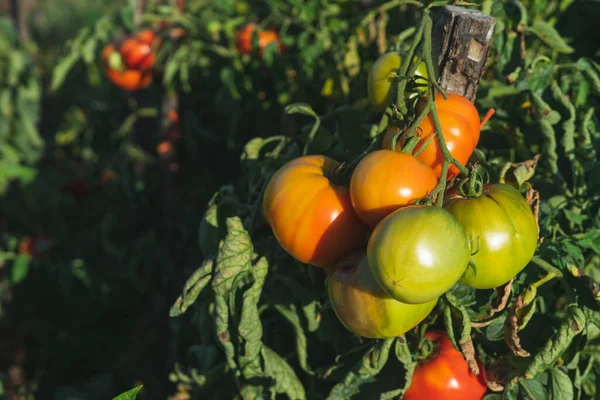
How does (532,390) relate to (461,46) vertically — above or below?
below

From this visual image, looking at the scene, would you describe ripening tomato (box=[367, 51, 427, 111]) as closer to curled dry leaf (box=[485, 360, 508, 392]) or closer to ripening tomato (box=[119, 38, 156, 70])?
curled dry leaf (box=[485, 360, 508, 392])

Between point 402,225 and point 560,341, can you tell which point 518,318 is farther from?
point 402,225

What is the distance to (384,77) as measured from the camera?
1.18 m

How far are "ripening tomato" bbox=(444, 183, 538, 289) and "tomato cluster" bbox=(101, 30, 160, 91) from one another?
1787 mm

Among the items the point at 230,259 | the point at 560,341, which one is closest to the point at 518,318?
the point at 560,341

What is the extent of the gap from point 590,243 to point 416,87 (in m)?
0.45

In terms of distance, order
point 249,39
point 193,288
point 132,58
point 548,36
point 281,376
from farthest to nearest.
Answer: point 132,58 < point 249,39 < point 548,36 < point 281,376 < point 193,288

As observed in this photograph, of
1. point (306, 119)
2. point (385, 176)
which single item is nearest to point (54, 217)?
point (306, 119)

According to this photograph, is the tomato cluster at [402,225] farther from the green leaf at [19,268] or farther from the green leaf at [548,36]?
the green leaf at [19,268]

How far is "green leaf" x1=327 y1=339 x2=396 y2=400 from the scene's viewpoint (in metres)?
1.14

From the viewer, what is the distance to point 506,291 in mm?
1102

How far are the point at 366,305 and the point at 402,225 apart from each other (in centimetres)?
18

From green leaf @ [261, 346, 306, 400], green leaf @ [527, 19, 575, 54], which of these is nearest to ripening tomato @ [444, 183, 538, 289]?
green leaf @ [261, 346, 306, 400]

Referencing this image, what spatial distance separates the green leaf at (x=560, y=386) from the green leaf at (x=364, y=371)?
0.30 m
